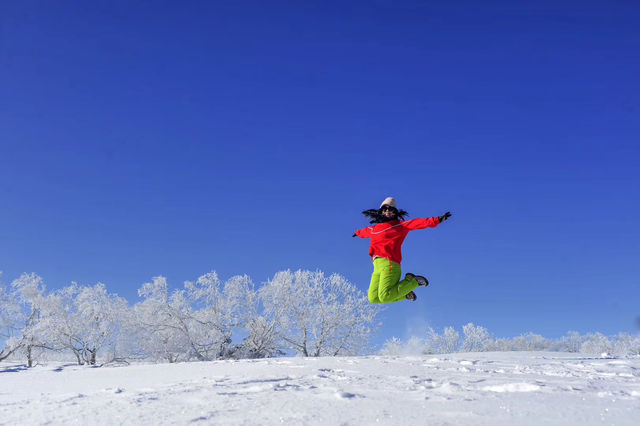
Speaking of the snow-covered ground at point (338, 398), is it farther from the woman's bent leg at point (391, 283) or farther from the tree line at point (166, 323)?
the tree line at point (166, 323)

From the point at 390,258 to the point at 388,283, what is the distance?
469mm

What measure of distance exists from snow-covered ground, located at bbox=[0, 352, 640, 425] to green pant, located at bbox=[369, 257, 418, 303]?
4.19ft

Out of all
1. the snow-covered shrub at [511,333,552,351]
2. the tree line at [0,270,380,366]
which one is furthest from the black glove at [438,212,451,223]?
the snow-covered shrub at [511,333,552,351]

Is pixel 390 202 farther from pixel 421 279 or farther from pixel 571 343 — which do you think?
pixel 571 343

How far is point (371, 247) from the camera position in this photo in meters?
9.02

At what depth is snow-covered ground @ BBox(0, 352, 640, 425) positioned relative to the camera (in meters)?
4.56

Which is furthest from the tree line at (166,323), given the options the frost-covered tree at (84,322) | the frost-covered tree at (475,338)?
the frost-covered tree at (475,338)

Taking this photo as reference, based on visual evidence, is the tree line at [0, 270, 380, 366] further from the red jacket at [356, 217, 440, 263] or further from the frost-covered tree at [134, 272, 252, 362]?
the red jacket at [356, 217, 440, 263]

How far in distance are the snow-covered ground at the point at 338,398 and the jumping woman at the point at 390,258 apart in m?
1.35

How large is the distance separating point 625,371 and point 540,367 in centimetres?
147

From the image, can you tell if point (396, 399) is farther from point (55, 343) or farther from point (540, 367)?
point (55, 343)

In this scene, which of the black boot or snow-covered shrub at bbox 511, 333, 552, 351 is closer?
the black boot

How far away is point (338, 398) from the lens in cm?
525

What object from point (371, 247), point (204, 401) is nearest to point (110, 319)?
point (371, 247)
